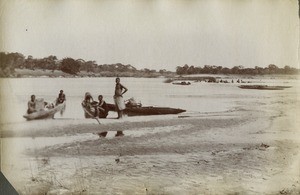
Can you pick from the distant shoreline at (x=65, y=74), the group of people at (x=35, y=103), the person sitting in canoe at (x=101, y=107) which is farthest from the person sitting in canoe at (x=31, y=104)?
the person sitting in canoe at (x=101, y=107)

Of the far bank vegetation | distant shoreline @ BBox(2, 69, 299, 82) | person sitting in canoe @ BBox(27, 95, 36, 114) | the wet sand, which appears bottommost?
the wet sand

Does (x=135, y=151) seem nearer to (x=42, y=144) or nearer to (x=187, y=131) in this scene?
(x=187, y=131)

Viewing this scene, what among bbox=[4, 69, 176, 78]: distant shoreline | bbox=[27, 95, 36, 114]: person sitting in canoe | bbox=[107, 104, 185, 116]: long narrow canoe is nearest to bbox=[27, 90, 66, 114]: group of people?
bbox=[27, 95, 36, 114]: person sitting in canoe

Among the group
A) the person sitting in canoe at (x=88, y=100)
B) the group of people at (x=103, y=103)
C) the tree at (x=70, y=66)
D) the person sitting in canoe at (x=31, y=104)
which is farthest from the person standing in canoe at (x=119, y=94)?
the person sitting in canoe at (x=31, y=104)

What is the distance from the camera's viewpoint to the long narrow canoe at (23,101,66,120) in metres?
2.47

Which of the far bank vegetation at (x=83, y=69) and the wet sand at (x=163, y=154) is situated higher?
the far bank vegetation at (x=83, y=69)

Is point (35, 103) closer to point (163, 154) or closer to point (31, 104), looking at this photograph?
point (31, 104)

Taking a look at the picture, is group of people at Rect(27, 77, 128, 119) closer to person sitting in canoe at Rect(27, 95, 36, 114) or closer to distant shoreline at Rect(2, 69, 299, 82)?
distant shoreline at Rect(2, 69, 299, 82)

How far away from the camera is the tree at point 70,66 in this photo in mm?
2506

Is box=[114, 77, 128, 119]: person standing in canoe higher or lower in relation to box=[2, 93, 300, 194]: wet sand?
higher

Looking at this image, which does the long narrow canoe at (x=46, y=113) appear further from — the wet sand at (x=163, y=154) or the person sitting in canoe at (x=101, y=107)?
the person sitting in canoe at (x=101, y=107)

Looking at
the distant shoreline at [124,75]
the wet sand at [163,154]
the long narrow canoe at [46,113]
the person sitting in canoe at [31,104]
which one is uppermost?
the distant shoreline at [124,75]

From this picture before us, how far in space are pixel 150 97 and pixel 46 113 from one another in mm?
619

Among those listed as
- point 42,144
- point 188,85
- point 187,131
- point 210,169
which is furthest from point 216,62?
point 42,144
